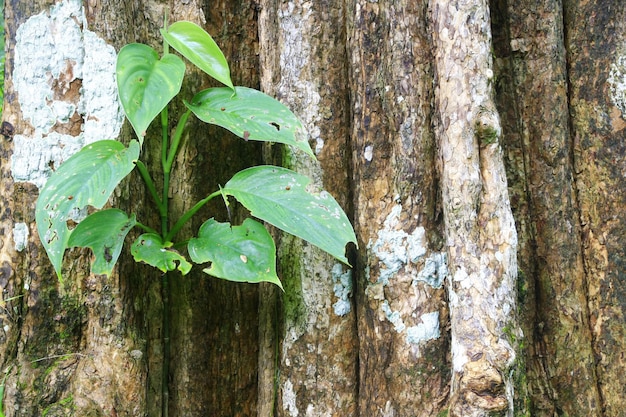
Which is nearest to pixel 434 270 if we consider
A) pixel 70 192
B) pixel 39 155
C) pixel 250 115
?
pixel 250 115

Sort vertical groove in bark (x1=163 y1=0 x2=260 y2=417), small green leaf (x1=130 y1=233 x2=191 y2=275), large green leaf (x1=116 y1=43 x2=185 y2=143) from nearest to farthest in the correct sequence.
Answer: large green leaf (x1=116 y1=43 x2=185 y2=143) → small green leaf (x1=130 y1=233 x2=191 y2=275) → vertical groove in bark (x1=163 y1=0 x2=260 y2=417)

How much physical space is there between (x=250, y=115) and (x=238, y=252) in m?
0.32

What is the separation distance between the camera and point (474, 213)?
1.25 metres

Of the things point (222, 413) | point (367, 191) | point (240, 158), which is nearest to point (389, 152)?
point (367, 191)

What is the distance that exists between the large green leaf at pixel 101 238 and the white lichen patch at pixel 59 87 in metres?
0.21

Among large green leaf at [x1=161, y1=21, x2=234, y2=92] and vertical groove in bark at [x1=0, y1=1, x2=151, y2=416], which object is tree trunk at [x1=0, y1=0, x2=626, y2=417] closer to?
vertical groove in bark at [x1=0, y1=1, x2=151, y2=416]

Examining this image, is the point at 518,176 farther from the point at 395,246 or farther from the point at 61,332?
the point at 61,332

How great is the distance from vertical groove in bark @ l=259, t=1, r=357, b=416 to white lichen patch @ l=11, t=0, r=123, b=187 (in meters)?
0.43

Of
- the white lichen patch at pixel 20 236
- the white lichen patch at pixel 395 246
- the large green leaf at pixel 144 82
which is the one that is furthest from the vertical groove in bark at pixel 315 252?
the white lichen patch at pixel 20 236

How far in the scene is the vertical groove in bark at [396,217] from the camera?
1346 millimetres

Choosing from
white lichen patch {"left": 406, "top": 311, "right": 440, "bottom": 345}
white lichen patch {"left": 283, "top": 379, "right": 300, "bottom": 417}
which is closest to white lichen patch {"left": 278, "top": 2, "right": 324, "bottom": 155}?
white lichen patch {"left": 406, "top": 311, "right": 440, "bottom": 345}

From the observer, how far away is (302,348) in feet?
4.70

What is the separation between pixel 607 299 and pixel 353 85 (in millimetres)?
861

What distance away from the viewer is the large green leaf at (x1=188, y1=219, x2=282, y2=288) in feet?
4.06
